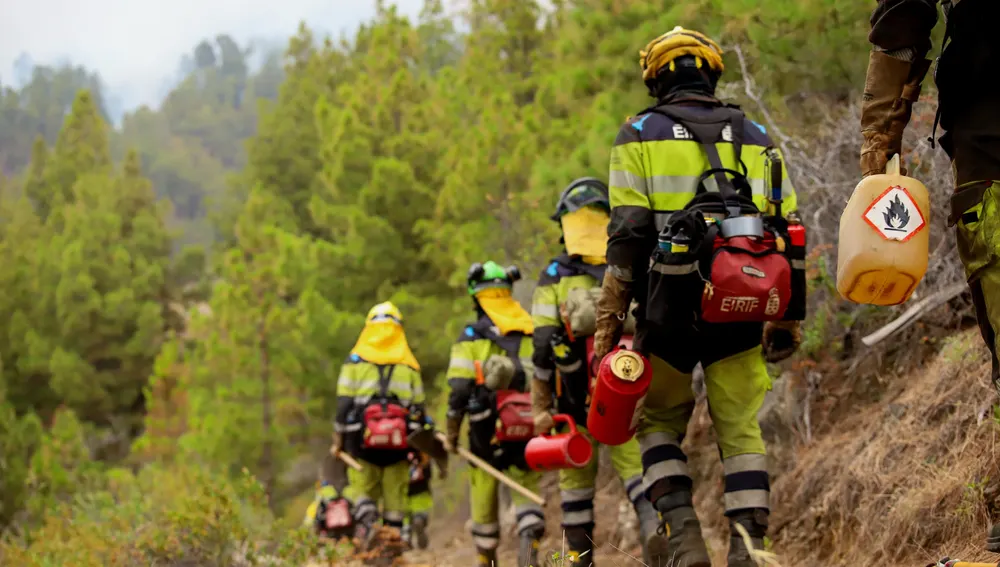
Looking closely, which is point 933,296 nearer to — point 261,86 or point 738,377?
point 738,377

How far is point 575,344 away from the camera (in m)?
5.67

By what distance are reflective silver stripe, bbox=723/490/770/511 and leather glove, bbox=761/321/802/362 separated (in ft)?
1.91

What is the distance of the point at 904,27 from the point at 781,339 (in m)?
1.70

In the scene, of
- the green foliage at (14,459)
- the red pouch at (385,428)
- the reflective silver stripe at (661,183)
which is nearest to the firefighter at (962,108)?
the reflective silver stripe at (661,183)

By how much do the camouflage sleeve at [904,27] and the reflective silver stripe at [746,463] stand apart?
1.84 metres

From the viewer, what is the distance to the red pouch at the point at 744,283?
11.9ft

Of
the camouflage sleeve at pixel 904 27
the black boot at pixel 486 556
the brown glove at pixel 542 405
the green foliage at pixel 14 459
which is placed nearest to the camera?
the camouflage sleeve at pixel 904 27

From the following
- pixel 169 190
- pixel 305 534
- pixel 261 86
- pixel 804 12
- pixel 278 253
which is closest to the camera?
pixel 305 534

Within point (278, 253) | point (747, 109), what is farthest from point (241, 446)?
point (747, 109)

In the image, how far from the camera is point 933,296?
17.6 ft

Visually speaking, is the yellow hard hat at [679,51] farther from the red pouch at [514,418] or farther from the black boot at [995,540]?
the red pouch at [514,418]

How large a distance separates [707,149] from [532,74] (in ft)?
41.3

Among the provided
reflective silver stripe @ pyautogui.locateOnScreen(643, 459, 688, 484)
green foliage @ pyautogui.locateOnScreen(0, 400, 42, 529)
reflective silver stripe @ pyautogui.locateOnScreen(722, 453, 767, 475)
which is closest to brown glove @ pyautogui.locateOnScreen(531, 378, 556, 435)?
reflective silver stripe @ pyautogui.locateOnScreen(643, 459, 688, 484)

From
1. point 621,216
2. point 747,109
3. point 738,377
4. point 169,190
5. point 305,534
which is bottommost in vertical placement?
point 305,534
